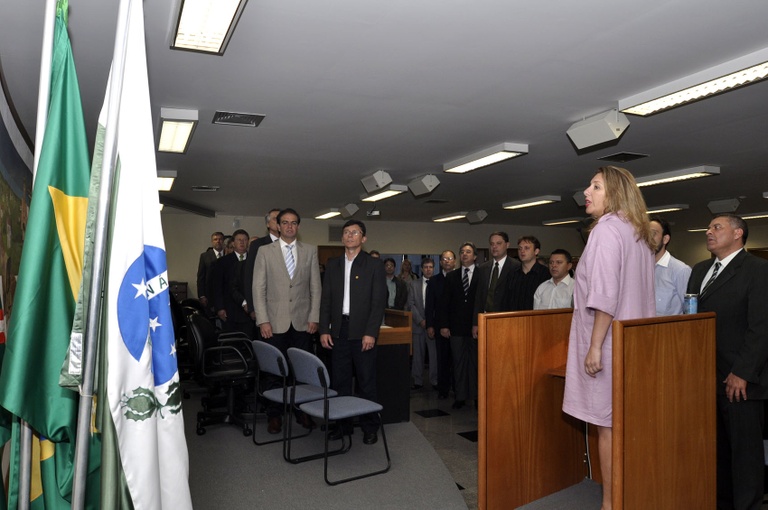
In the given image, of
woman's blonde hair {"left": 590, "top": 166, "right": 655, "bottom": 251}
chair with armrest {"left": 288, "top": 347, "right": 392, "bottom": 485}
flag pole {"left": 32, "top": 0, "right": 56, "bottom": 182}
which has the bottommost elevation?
chair with armrest {"left": 288, "top": 347, "right": 392, "bottom": 485}

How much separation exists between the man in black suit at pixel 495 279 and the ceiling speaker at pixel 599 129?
3.48 feet

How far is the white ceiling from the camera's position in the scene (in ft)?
9.58

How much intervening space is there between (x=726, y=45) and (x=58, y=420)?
3.83 metres

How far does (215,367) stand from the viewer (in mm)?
4191

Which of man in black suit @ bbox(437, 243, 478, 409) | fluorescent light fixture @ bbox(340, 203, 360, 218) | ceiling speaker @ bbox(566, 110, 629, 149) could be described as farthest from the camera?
fluorescent light fixture @ bbox(340, 203, 360, 218)

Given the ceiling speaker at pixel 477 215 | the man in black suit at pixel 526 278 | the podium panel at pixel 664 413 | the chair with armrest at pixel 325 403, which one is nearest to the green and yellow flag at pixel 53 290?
the chair with armrest at pixel 325 403

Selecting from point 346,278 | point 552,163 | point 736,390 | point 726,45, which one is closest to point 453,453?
point 346,278

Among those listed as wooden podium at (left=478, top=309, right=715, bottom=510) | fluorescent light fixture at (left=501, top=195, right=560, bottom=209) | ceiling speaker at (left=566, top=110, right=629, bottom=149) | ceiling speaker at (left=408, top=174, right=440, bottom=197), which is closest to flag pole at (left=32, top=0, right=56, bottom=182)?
wooden podium at (left=478, top=309, right=715, bottom=510)

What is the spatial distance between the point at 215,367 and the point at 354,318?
1.14 meters

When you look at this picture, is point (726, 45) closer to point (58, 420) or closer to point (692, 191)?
point (58, 420)

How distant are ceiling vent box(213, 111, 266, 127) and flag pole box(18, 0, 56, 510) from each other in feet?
10.3

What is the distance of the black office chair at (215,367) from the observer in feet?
13.3

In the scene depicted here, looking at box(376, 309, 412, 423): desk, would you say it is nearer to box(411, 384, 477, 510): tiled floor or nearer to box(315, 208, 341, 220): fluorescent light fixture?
A: box(411, 384, 477, 510): tiled floor

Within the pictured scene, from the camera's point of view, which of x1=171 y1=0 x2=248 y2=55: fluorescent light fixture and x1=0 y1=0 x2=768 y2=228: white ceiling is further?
x1=0 y1=0 x2=768 y2=228: white ceiling
